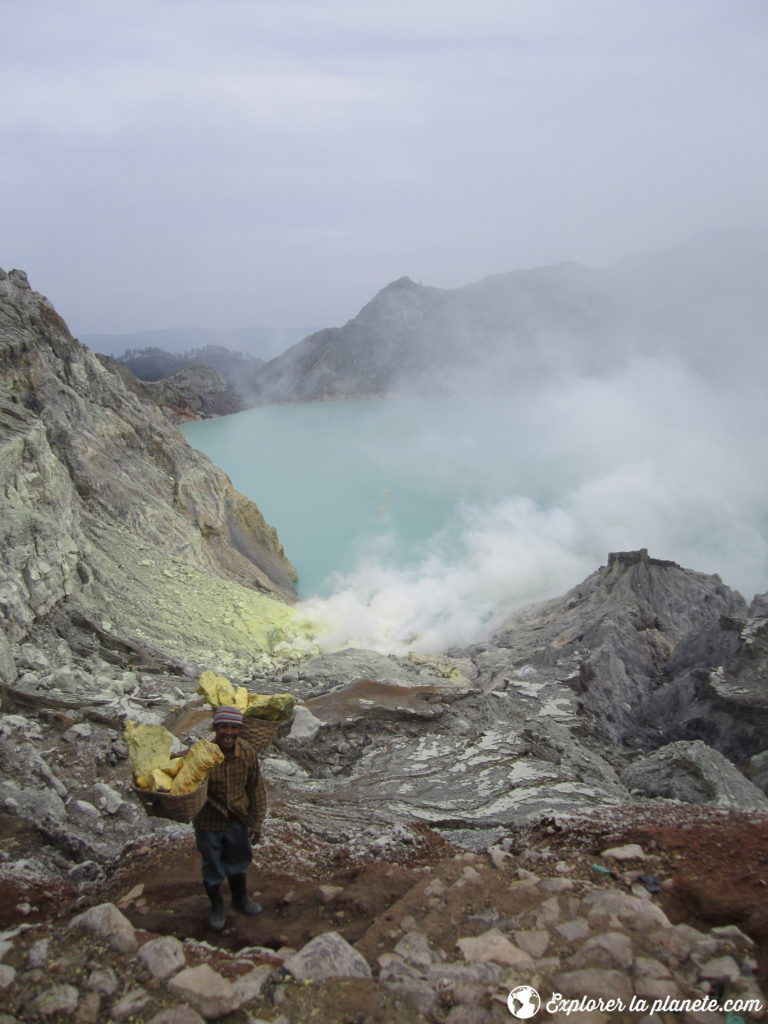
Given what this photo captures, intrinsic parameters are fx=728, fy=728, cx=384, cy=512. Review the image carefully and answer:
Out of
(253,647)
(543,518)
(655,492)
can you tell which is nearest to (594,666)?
(253,647)

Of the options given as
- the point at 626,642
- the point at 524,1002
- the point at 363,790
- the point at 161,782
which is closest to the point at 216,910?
the point at 161,782

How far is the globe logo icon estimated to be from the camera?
8.98ft

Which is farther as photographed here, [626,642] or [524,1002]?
[626,642]

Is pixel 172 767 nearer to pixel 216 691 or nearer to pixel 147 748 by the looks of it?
pixel 147 748

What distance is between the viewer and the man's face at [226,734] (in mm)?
3586

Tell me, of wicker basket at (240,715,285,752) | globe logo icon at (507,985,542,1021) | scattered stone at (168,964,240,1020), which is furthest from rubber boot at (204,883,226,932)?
globe logo icon at (507,985,542,1021)

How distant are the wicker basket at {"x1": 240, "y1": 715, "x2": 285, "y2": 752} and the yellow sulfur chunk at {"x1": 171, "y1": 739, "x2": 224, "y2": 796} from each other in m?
0.31

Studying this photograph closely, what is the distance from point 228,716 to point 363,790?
2934 millimetres

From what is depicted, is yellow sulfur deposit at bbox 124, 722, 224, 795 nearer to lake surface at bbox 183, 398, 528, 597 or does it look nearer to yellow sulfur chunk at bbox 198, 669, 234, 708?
yellow sulfur chunk at bbox 198, 669, 234, 708

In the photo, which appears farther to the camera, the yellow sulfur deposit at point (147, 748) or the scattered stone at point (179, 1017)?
the yellow sulfur deposit at point (147, 748)

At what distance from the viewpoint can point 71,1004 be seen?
9.31 feet

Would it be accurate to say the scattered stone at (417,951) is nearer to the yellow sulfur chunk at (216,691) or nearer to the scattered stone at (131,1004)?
the scattered stone at (131,1004)

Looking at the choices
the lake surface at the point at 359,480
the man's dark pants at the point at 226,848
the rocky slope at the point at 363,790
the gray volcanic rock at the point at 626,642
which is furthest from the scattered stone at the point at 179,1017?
the lake surface at the point at 359,480

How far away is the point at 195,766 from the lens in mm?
3527
